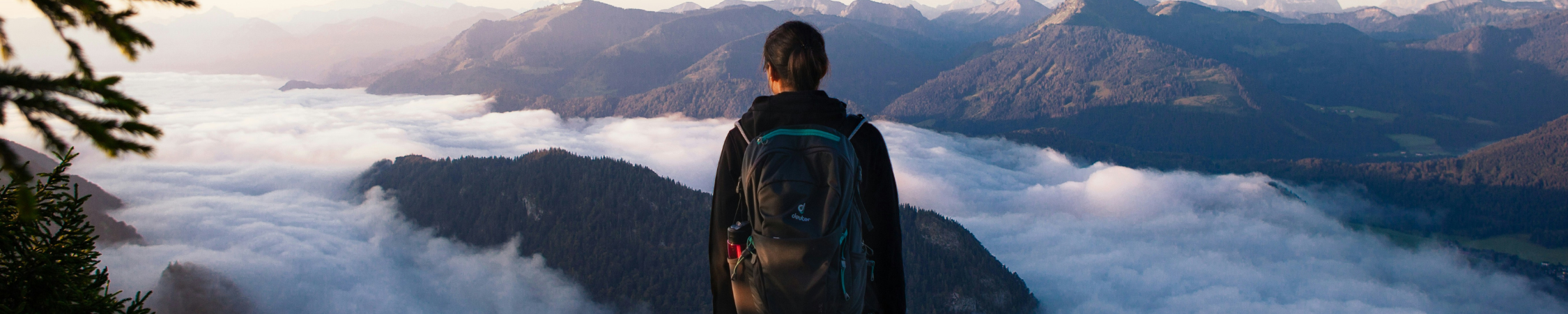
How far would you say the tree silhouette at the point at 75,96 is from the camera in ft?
9.71

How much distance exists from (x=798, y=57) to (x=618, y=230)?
357 feet

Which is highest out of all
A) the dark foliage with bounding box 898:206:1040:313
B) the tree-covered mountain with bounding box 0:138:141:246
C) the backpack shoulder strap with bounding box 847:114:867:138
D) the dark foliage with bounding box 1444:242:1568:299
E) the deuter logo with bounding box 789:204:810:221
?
the backpack shoulder strap with bounding box 847:114:867:138

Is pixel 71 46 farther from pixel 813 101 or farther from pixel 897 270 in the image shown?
pixel 897 270

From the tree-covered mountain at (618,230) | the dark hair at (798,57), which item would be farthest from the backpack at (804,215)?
the tree-covered mountain at (618,230)

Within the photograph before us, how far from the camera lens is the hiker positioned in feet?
16.5

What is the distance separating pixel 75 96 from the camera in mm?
3150

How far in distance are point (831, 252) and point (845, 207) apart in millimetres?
353

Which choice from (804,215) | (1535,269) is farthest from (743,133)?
(1535,269)

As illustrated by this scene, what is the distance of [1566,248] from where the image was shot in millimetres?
174750

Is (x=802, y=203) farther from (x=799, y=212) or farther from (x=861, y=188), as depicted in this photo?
(x=861, y=188)

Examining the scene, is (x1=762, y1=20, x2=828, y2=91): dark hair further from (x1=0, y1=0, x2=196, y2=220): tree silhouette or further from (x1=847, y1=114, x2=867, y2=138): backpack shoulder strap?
(x1=0, y1=0, x2=196, y2=220): tree silhouette

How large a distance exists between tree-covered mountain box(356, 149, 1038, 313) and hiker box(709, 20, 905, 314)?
89860 mm

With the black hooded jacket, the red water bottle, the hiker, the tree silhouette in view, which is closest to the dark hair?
the hiker

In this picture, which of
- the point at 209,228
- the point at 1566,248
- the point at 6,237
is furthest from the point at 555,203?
the point at 1566,248
